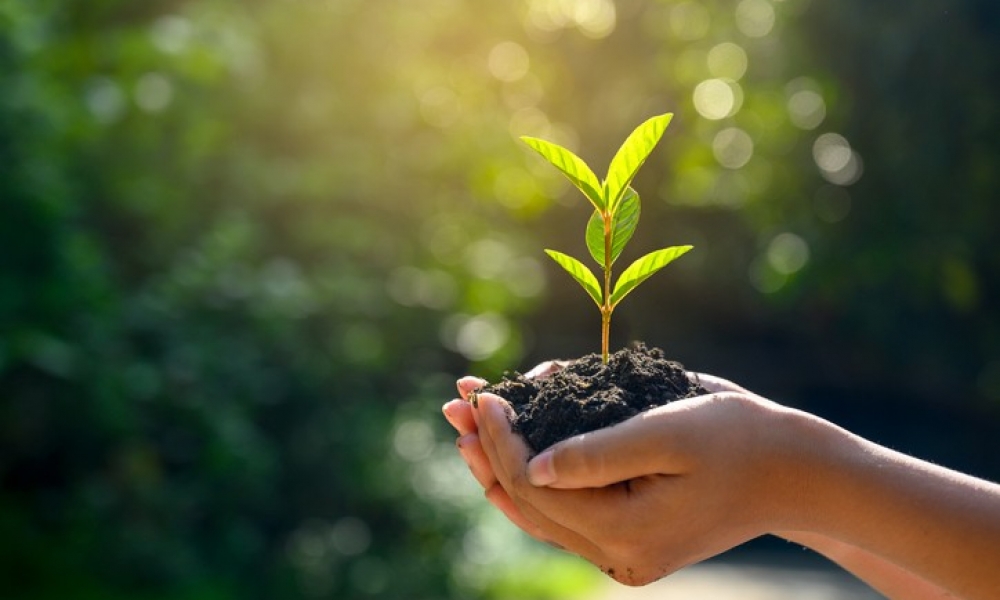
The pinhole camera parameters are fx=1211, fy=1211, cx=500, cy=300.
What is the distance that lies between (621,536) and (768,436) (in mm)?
226

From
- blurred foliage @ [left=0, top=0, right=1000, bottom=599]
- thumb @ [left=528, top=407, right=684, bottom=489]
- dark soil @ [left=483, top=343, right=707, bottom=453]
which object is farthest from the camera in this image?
blurred foliage @ [left=0, top=0, right=1000, bottom=599]

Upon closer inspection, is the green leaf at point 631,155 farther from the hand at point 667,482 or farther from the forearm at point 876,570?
the forearm at point 876,570

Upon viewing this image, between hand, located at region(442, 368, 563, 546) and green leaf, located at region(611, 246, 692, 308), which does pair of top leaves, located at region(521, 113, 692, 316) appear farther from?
hand, located at region(442, 368, 563, 546)

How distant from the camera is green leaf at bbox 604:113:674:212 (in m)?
1.80

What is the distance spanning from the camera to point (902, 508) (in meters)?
1.51

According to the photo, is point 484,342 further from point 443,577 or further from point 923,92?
point 923,92

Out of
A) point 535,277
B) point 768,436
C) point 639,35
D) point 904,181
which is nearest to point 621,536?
point 768,436

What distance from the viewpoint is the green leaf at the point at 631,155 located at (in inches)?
70.8

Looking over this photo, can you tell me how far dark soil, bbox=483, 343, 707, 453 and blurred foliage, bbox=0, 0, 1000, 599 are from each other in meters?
3.24

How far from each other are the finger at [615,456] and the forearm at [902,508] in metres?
0.18

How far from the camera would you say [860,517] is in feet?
5.02

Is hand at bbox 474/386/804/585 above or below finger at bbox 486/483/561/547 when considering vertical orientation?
above

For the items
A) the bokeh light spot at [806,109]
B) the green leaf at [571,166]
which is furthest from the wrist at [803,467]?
the bokeh light spot at [806,109]

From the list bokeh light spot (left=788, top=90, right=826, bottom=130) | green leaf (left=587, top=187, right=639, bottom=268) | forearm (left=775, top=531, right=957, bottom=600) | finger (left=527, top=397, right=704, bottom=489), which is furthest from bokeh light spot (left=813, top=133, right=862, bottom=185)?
finger (left=527, top=397, right=704, bottom=489)
